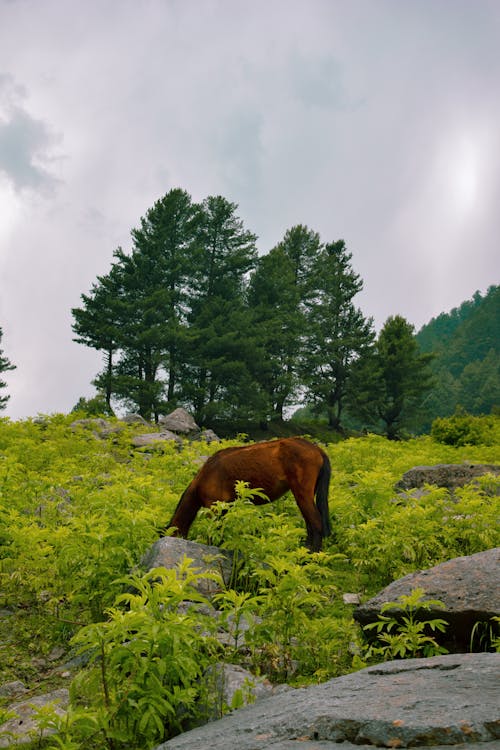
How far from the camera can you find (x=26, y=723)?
14.5 feet

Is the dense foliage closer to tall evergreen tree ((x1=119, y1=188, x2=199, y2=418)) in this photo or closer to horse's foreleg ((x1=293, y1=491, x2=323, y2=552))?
tall evergreen tree ((x1=119, y1=188, x2=199, y2=418))

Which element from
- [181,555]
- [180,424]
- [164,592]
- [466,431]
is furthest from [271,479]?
[180,424]

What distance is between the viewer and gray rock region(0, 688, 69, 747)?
161 inches

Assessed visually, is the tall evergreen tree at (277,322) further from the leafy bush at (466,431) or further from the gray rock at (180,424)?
the leafy bush at (466,431)

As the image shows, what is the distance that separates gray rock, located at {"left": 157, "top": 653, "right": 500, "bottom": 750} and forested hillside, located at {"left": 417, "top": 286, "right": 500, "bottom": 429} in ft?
167

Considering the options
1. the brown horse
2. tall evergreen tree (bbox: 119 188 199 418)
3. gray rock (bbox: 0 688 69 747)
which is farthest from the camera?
tall evergreen tree (bbox: 119 188 199 418)

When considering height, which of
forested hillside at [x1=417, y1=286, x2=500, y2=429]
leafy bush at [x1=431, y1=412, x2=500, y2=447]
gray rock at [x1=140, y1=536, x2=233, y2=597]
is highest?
forested hillside at [x1=417, y1=286, x2=500, y2=429]

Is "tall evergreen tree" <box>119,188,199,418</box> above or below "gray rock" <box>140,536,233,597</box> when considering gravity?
above

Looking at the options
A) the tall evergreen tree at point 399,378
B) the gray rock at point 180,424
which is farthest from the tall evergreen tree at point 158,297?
the tall evergreen tree at point 399,378

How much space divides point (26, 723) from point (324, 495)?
4644mm

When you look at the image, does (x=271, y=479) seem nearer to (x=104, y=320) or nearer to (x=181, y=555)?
(x=181, y=555)

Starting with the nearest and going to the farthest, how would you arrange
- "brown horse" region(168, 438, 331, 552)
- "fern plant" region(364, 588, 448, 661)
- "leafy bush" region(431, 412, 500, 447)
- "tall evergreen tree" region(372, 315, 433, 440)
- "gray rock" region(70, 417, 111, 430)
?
"fern plant" region(364, 588, 448, 661) < "brown horse" region(168, 438, 331, 552) < "gray rock" region(70, 417, 111, 430) < "leafy bush" region(431, 412, 500, 447) < "tall evergreen tree" region(372, 315, 433, 440)

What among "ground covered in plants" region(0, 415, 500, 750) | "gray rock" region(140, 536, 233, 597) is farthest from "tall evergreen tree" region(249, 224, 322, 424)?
"gray rock" region(140, 536, 233, 597)

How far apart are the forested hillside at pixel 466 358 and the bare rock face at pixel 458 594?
160ft
